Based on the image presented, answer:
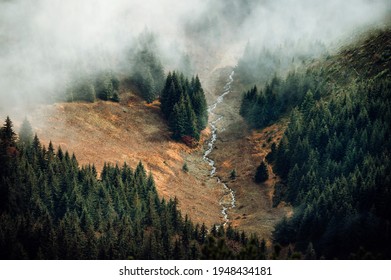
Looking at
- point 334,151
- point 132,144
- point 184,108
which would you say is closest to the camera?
point 334,151

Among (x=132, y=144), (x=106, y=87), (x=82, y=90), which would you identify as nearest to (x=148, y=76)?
(x=106, y=87)

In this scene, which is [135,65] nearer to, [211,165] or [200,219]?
[211,165]

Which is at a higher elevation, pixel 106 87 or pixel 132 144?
pixel 106 87

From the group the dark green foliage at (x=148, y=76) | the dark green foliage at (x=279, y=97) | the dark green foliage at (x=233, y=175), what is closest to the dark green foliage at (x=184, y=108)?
the dark green foliage at (x=148, y=76)

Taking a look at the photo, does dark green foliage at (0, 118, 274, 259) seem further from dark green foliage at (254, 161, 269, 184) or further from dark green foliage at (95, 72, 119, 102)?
dark green foliage at (95, 72, 119, 102)

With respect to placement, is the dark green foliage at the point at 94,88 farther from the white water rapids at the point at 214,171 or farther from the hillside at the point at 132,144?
the white water rapids at the point at 214,171

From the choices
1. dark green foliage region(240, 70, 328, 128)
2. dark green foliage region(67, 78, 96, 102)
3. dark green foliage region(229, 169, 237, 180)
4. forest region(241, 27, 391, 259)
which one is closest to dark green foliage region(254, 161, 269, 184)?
forest region(241, 27, 391, 259)

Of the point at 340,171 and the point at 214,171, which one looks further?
the point at 214,171

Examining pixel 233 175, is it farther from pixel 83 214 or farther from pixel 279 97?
pixel 83 214
